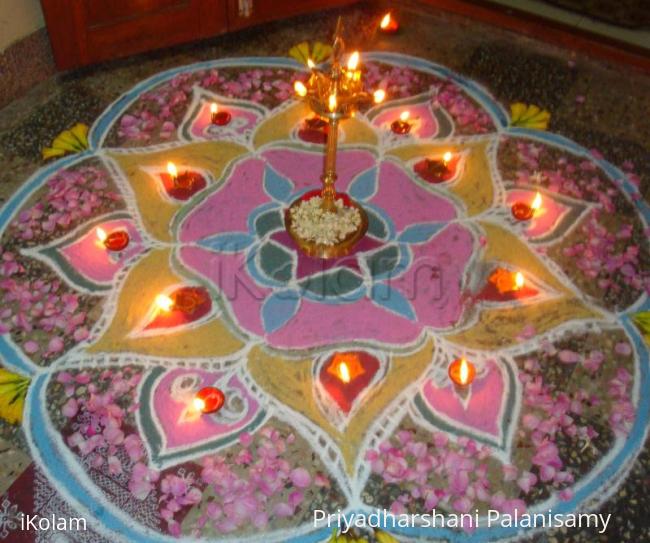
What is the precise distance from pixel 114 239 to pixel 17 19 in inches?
68.2

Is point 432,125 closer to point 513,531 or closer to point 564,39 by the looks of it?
point 564,39

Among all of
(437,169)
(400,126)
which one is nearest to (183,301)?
(437,169)

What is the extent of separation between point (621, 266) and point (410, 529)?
1.78 meters

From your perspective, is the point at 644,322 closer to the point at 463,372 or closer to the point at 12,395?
the point at 463,372

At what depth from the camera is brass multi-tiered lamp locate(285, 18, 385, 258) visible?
245cm

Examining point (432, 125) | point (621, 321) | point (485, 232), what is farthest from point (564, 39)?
point (621, 321)

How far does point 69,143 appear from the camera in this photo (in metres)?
3.63

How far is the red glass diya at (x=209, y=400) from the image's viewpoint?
2.62 metres

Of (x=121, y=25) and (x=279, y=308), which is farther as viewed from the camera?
(x=121, y=25)

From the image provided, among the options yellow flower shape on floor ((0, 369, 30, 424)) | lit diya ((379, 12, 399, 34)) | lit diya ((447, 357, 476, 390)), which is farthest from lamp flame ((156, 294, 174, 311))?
lit diya ((379, 12, 399, 34))

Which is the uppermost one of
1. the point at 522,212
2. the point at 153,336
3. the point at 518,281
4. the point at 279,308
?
the point at 522,212

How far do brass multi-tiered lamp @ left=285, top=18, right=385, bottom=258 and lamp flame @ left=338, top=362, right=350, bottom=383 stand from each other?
65cm

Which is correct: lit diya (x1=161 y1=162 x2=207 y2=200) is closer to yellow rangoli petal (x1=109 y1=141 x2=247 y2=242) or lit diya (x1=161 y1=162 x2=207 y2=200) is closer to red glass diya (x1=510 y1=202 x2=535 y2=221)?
yellow rangoli petal (x1=109 y1=141 x2=247 y2=242)

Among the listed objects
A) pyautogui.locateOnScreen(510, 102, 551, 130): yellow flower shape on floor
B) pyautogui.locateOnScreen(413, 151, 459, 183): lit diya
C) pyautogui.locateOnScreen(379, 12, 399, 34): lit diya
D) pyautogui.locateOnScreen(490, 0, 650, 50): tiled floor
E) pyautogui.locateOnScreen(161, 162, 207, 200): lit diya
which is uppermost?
pyautogui.locateOnScreen(490, 0, 650, 50): tiled floor
